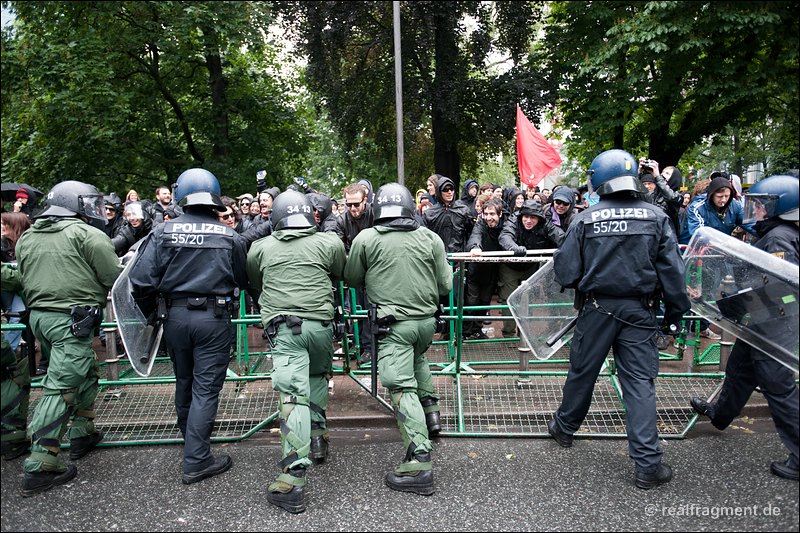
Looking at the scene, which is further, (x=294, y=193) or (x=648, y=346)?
(x=294, y=193)

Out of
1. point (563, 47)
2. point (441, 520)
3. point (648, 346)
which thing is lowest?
point (441, 520)

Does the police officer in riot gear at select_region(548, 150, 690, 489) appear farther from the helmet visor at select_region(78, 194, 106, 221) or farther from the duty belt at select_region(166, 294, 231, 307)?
the helmet visor at select_region(78, 194, 106, 221)

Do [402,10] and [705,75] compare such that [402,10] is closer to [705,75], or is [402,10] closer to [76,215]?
[705,75]

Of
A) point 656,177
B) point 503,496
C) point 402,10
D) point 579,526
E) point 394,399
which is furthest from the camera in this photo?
point 402,10

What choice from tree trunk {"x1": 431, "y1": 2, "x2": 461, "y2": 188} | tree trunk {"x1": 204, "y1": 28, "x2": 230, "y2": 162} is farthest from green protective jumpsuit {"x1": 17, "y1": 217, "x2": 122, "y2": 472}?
tree trunk {"x1": 431, "y1": 2, "x2": 461, "y2": 188}

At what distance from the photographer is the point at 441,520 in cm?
369

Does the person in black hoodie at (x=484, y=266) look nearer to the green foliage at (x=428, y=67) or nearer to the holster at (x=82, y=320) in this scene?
the holster at (x=82, y=320)

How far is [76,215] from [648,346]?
4.30m

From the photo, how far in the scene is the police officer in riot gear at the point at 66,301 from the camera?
14.3 ft

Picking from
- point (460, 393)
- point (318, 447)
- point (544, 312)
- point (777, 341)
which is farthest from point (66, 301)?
point (777, 341)

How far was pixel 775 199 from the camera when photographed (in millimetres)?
4078

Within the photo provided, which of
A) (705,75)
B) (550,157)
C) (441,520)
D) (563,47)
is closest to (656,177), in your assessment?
(550,157)

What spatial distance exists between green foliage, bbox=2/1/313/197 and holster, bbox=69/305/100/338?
9.45 meters

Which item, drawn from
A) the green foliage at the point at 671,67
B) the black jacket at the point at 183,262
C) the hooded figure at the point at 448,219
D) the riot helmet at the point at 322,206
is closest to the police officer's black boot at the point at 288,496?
the black jacket at the point at 183,262
